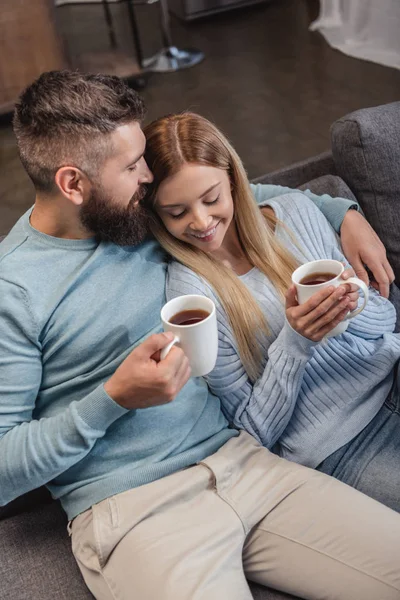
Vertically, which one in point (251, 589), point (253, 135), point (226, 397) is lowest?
point (253, 135)

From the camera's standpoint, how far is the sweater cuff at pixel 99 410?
1269mm

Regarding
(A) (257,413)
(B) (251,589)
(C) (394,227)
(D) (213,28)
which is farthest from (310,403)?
(D) (213,28)

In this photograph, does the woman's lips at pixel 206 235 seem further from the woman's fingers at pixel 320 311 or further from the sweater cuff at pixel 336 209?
the sweater cuff at pixel 336 209

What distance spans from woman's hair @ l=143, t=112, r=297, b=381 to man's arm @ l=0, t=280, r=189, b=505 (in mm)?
295

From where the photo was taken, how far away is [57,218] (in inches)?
55.9

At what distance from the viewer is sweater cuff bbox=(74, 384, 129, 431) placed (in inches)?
49.9

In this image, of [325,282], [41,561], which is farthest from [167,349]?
[41,561]

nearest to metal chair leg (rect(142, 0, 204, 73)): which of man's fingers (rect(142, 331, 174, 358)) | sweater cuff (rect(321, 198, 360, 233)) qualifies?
sweater cuff (rect(321, 198, 360, 233))

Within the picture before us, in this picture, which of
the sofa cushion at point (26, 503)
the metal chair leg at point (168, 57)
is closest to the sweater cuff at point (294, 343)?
the sofa cushion at point (26, 503)

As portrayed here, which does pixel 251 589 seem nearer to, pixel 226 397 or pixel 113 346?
pixel 226 397

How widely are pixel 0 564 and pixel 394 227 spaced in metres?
1.21

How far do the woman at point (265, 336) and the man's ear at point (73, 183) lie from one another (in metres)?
0.15

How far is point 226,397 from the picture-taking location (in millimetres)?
1492

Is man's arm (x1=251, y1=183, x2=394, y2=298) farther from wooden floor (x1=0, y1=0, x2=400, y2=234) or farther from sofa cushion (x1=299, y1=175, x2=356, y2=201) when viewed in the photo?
wooden floor (x1=0, y1=0, x2=400, y2=234)
